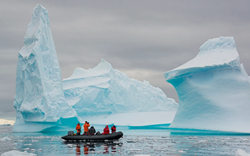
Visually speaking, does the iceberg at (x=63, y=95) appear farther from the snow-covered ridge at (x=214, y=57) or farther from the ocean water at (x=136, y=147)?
the ocean water at (x=136, y=147)

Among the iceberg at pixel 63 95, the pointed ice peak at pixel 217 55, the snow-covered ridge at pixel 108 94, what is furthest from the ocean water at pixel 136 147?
the snow-covered ridge at pixel 108 94

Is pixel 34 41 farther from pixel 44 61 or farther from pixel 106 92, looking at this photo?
pixel 106 92

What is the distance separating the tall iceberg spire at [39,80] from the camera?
2908cm

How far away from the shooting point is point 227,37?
1029 inches

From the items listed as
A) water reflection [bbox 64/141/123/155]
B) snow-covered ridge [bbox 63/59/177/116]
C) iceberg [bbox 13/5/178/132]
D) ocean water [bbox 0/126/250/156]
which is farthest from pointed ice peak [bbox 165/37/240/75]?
snow-covered ridge [bbox 63/59/177/116]

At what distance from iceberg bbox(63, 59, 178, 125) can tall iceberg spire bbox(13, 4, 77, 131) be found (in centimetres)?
600

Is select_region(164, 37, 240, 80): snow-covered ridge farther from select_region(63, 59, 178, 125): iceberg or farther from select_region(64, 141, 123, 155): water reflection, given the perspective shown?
select_region(63, 59, 178, 125): iceberg

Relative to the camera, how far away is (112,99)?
39.7 m

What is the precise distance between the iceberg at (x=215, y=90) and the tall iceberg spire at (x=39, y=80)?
11636mm

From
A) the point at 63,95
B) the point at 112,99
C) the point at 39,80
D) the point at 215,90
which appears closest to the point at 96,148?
the point at 215,90

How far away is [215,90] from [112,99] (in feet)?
58.6

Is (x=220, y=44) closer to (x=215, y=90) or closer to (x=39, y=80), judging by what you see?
(x=215, y=90)

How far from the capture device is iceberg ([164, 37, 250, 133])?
23094 mm

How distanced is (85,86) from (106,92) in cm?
284
